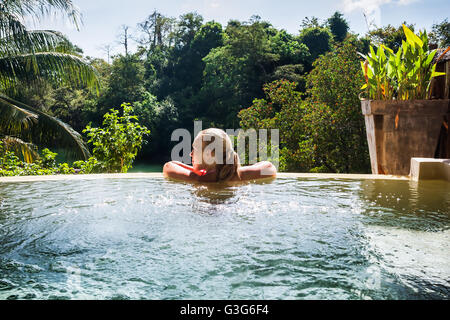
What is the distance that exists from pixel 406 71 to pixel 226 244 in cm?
467

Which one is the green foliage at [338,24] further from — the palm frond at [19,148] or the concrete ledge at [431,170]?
the concrete ledge at [431,170]

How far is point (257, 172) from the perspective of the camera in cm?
478

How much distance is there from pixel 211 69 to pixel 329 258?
27.5 metres

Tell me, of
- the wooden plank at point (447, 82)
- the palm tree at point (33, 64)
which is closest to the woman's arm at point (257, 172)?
the wooden plank at point (447, 82)

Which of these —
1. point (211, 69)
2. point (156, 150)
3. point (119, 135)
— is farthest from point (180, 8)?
point (119, 135)

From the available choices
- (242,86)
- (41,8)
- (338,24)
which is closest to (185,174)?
(41,8)

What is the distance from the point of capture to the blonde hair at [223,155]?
4.40 metres

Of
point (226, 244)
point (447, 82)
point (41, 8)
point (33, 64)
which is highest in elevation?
point (41, 8)

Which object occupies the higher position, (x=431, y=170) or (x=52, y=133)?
(x=52, y=133)

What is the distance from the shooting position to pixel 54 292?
1.68m

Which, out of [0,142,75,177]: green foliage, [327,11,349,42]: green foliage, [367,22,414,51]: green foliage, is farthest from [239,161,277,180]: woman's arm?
[327,11,349,42]: green foliage

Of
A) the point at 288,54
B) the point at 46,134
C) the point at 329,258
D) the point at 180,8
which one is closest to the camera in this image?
the point at 329,258

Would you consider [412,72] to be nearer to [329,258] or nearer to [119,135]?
[329,258]

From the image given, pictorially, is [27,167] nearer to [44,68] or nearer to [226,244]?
[44,68]
